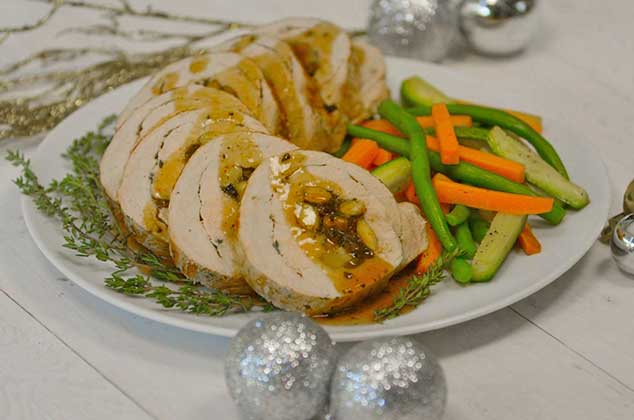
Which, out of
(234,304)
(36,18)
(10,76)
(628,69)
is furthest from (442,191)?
(36,18)

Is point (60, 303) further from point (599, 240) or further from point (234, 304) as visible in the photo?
point (599, 240)

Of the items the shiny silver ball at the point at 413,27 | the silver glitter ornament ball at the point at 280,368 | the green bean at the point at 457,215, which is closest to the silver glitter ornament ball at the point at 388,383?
the silver glitter ornament ball at the point at 280,368

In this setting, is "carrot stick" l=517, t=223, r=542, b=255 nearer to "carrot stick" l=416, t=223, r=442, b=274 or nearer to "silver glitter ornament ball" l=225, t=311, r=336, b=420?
"carrot stick" l=416, t=223, r=442, b=274

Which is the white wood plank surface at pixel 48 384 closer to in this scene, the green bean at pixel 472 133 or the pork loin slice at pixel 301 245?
the pork loin slice at pixel 301 245

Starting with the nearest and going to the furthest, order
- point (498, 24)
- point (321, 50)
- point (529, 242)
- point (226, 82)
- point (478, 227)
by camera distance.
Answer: point (529, 242), point (478, 227), point (226, 82), point (321, 50), point (498, 24)

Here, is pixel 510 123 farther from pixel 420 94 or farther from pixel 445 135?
pixel 420 94

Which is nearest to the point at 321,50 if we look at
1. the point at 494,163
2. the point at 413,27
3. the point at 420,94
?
the point at 420,94
